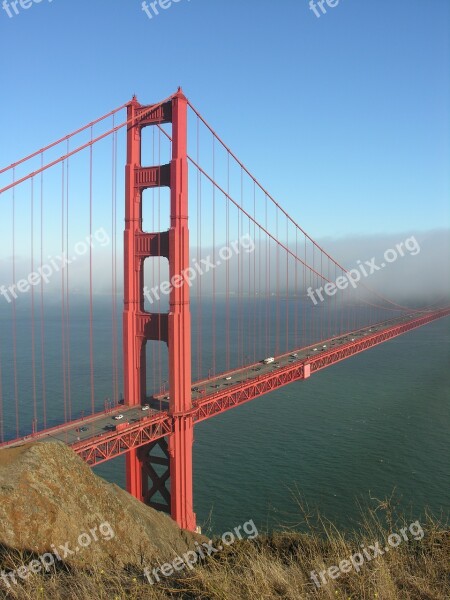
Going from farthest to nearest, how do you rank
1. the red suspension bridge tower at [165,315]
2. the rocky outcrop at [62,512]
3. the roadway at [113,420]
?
the red suspension bridge tower at [165,315] < the roadway at [113,420] < the rocky outcrop at [62,512]

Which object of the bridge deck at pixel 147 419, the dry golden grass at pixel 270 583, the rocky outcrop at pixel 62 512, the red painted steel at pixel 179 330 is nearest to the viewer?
the dry golden grass at pixel 270 583

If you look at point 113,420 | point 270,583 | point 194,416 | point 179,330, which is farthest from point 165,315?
point 270,583

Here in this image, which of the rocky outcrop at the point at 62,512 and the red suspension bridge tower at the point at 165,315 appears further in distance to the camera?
the red suspension bridge tower at the point at 165,315

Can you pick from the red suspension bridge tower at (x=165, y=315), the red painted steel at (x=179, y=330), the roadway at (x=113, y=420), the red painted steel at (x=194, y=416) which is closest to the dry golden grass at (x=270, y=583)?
the red painted steel at (x=194, y=416)

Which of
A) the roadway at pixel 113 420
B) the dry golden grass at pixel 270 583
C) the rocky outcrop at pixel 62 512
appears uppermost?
the dry golden grass at pixel 270 583

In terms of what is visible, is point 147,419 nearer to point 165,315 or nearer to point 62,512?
point 165,315

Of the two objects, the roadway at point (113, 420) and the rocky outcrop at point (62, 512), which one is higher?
the rocky outcrop at point (62, 512)

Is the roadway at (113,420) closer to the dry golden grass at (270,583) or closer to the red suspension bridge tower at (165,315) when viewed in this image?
the red suspension bridge tower at (165,315)

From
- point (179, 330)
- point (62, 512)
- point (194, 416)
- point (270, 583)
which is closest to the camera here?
point (270, 583)

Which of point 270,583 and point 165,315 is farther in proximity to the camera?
point 165,315

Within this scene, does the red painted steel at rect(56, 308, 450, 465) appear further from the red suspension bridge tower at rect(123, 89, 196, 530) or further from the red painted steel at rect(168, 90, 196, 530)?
the red suspension bridge tower at rect(123, 89, 196, 530)
